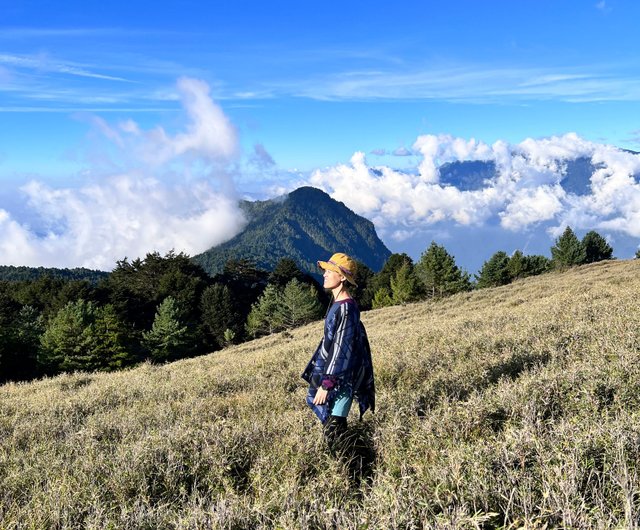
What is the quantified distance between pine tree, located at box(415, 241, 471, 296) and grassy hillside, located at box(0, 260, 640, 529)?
5224cm

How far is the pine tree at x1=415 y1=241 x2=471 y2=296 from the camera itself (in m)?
58.0

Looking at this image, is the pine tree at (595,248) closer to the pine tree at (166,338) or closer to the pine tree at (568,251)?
the pine tree at (568,251)

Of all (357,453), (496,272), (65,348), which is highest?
(65,348)

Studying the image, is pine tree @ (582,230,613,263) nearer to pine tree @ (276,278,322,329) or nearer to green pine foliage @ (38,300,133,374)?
pine tree @ (276,278,322,329)

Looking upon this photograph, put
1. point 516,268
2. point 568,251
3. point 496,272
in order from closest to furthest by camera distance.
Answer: point 516,268
point 496,272
point 568,251

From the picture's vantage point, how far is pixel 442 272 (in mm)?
58594

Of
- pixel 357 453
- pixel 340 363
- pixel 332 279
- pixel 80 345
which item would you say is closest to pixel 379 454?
pixel 357 453

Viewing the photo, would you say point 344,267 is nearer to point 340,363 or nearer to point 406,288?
point 340,363

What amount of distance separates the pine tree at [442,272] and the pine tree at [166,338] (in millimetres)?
32490

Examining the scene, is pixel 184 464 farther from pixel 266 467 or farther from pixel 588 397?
pixel 588 397

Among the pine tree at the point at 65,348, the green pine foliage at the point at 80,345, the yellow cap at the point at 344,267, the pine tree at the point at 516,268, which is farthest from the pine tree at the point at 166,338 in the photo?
the pine tree at the point at 516,268

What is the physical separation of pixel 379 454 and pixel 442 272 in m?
57.0

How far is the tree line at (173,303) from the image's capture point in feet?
130

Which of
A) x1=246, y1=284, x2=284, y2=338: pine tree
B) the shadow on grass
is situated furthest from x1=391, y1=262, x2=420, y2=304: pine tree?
the shadow on grass
